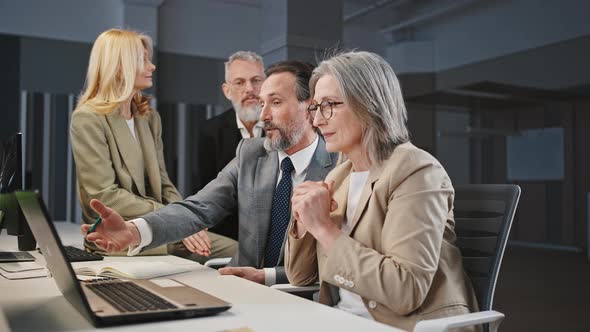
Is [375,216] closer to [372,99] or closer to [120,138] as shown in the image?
[372,99]

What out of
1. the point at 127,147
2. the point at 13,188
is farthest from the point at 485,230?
the point at 127,147

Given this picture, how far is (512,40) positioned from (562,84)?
0.38m

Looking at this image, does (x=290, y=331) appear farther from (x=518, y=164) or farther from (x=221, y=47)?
(x=221, y=47)

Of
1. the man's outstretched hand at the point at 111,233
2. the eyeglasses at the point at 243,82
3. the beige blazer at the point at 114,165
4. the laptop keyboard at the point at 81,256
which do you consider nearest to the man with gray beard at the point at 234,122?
the eyeglasses at the point at 243,82

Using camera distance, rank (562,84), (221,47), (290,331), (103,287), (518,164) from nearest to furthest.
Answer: (290,331)
(103,287)
(562,84)
(518,164)
(221,47)

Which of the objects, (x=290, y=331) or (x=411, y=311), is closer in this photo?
(x=290, y=331)

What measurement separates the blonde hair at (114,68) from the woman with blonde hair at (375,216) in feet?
4.36

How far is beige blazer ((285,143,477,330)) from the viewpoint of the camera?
135cm

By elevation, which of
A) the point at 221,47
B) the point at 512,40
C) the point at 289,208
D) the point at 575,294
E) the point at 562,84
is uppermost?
the point at 221,47

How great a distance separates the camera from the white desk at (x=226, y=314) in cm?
106

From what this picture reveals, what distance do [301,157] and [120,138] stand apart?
3.12 ft

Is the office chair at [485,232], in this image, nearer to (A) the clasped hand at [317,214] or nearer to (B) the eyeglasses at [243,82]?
(A) the clasped hand at [317,214]

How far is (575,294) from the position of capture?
3.40 m

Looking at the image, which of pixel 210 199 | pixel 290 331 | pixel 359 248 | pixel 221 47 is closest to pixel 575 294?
pixel 210 199
